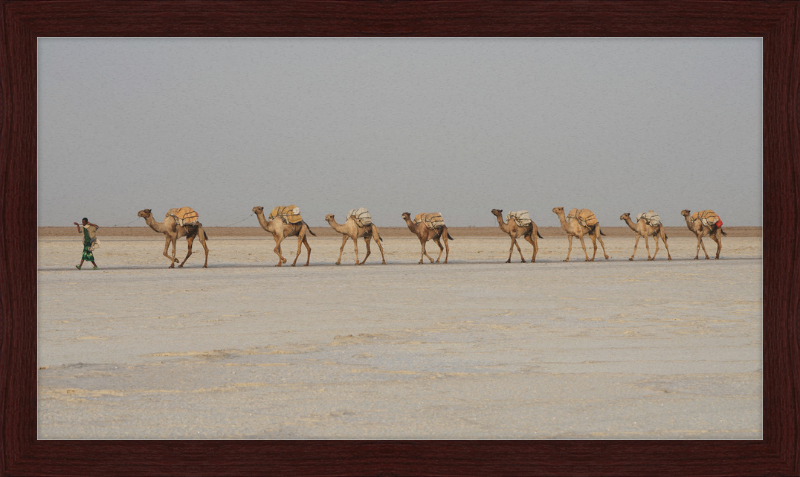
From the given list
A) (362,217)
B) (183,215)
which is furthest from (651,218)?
(183,215)

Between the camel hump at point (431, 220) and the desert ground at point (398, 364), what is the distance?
8.97 meters

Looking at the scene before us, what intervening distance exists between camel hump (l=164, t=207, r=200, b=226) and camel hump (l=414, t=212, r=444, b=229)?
21.3 feet

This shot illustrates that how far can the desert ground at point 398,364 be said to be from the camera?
14.7ft

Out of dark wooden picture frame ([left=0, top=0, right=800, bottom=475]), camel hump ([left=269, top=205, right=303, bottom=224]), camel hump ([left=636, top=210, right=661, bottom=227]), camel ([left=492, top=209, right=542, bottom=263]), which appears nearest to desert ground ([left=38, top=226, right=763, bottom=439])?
dark wooden picture frame ([left=0, top=0, right=800, bottom=475])

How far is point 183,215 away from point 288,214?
271 centimetres

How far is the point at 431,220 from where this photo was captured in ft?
70.9

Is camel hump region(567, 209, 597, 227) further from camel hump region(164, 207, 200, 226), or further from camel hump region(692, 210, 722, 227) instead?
camel hump region(164, 207, 200, 226)

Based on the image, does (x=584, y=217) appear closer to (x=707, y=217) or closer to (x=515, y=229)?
(x=515, y=229)

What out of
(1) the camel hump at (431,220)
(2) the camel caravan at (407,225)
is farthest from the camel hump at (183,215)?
(1) the camel hump at (431,220)

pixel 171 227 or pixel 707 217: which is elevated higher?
pixel 707 217

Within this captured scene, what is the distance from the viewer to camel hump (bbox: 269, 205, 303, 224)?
64.1ft
